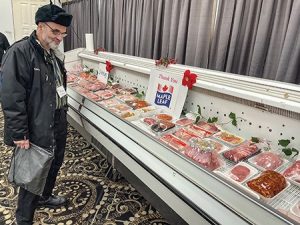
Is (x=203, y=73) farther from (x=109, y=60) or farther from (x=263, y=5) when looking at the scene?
(x=109, y=60)

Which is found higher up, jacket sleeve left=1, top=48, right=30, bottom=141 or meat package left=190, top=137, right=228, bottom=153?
jacket sleeve left=1, top=48, right=30, bottom=141

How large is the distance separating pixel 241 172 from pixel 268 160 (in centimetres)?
21

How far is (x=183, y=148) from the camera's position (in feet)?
5.06

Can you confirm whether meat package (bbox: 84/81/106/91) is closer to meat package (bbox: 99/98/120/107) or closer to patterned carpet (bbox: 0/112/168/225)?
meat package (bbox: 99/98/120/107)

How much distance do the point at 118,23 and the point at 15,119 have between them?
9.03 ft

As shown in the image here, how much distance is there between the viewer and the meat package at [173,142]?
1.56m

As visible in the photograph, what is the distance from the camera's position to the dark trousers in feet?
5.80

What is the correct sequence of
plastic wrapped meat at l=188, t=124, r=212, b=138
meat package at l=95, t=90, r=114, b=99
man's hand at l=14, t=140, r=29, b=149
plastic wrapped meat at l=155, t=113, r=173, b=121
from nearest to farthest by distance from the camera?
man's hand at l=14, t=140, r=29, b=149, plastic wrapped meat at l=188, t=124, r=212, b=138, plastic wrapped meat at l=155, t=113, r=173, b=121, meat package at l=95, t=90, r=114, b=99

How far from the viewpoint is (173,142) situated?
162cm

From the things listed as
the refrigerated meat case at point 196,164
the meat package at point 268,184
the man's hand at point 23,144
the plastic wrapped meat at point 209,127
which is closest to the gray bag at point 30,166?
the man's hand at point 23,144

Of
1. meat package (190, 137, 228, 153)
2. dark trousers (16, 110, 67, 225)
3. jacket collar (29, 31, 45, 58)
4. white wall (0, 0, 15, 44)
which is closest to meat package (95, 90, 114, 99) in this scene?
dark trousers (16, 110, 67, 225)

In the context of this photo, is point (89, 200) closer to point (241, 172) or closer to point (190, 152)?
point (190, 152)

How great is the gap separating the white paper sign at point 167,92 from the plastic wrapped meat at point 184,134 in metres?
0.27

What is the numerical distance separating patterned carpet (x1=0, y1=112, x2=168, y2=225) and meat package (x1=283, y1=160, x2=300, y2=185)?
1.15 meters
